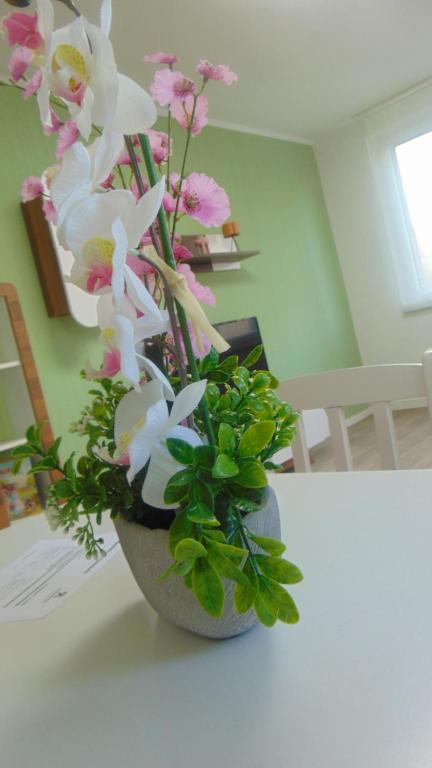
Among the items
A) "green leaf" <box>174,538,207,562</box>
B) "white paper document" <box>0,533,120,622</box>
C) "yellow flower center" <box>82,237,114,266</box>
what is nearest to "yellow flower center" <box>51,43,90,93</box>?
"yellow flower center" <box>82,237,114,266</box>

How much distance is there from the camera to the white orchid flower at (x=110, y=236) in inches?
13.1

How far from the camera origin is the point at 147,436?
0.37 m

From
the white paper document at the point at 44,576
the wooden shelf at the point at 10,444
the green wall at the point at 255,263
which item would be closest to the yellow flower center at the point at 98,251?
the white paper document at the point at 44,576

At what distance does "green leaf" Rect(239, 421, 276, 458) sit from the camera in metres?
0.39

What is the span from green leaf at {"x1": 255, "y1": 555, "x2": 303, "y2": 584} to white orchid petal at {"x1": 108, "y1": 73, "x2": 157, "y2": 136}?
303mm

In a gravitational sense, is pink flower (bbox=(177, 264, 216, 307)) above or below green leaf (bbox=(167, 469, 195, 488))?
above

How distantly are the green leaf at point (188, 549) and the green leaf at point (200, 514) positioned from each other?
2 cm

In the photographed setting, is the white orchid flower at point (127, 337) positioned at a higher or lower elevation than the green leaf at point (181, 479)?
higher

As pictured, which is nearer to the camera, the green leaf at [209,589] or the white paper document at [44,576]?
the green leaf at [209,589]

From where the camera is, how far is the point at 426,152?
4.18 meters

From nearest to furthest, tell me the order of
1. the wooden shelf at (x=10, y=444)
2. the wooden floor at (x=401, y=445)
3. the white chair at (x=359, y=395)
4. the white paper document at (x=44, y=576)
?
the white paper document at (x=44, y=576) < the white chair at (x=359, y=395) < the wooden shelf at (x=10, y=444) < the wooden floor at (x=401, y=445)

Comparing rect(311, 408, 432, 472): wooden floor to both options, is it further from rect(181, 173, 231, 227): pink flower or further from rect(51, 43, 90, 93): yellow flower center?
rect(51, 43, 90, 93): yellow flower center

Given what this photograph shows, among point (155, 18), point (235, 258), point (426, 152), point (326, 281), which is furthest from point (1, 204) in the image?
point (426, 152)

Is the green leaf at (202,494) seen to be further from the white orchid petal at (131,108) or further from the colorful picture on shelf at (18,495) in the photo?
the colorful picture on shelf at (18,495)
